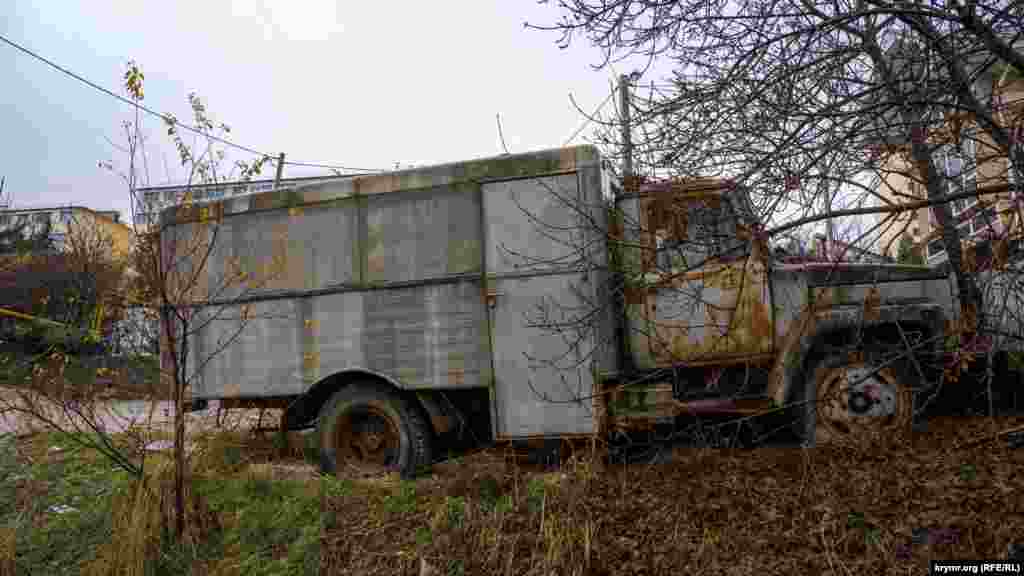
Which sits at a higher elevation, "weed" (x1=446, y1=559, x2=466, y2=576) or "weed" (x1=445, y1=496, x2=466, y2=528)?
"weed" (x1=445, y1=496, x2=466, y2=528)

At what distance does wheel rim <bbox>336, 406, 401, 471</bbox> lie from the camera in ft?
21.0

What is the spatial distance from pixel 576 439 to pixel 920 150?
10.6ft

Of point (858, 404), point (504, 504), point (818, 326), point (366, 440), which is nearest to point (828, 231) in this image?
point (818, 326)

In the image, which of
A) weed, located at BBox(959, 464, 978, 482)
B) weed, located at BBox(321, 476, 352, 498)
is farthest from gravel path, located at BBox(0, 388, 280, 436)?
weed, located at BBox(959, 464, 978, 482)

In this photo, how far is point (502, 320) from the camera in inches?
233

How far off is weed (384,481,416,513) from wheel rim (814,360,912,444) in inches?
120

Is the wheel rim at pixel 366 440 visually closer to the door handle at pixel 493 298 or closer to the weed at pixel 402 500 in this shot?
the weed at pixel 402 500

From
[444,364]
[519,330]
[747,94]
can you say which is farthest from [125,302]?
[747,94]

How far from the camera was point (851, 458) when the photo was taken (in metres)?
4.83

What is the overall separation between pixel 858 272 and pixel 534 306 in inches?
105

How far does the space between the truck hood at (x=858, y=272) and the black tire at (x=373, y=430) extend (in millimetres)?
3327

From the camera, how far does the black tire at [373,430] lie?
618 centimetres

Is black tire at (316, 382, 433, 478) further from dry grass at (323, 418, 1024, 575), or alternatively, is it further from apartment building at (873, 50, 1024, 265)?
apartment building at (873, 50, 1024, 265)

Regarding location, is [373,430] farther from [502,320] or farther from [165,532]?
[165,532]
